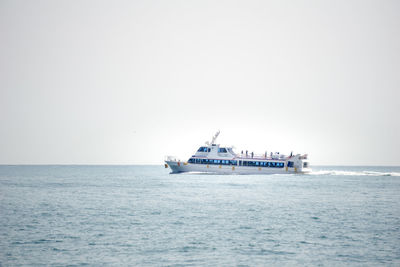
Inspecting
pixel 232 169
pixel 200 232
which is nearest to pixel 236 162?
pixel 232 169

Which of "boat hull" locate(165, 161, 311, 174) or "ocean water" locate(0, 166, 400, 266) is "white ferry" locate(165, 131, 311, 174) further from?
"ocean water" locate(0, 166, 400, 266)

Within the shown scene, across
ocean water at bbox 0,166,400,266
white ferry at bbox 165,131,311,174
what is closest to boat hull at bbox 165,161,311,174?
white ferry at bbox 165,131,311,174

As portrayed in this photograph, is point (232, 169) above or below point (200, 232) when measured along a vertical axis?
above

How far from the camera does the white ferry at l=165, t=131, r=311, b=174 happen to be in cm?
10181

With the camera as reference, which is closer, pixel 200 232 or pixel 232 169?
pixel 200 232

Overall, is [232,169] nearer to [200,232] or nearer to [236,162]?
[236,162]

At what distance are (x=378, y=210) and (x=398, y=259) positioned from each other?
22.7 metres

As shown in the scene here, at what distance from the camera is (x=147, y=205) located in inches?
1993

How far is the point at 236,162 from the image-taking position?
10206 cm

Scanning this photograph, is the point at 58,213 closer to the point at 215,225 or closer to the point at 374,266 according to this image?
the point at 215,225

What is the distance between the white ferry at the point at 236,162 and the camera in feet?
334

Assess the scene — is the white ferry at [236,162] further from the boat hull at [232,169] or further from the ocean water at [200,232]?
the ocean water at [200,232]

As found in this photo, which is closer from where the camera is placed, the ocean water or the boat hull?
the ocean water

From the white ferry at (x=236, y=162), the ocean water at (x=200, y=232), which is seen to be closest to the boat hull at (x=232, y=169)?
the white ferry at (x=236, y=162)
